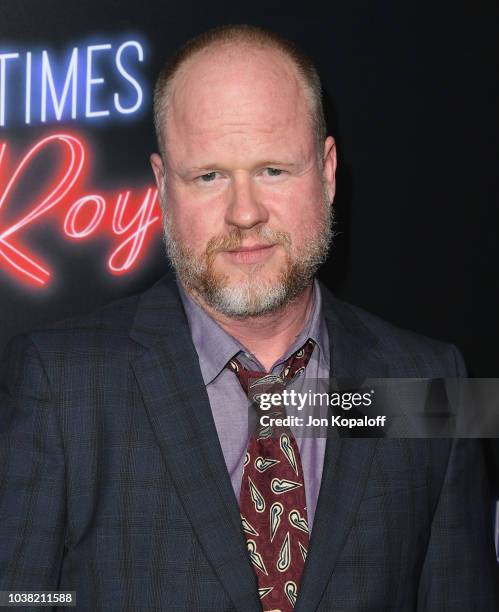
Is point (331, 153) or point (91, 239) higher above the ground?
point (91, 239)

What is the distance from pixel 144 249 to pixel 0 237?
552 mm

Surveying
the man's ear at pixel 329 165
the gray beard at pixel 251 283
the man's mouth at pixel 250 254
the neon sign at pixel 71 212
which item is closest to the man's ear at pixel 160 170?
the gray beard at pixel 251 283

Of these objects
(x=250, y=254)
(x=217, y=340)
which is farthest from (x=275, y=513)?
(x=250, y=254)

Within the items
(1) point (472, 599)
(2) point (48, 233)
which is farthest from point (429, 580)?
(2) point (48, 233)

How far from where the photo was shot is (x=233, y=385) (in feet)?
5.88

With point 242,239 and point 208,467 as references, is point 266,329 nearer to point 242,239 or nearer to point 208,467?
point 242,239

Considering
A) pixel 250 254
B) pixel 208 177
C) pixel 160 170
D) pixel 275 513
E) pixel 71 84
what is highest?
pixel 71 84

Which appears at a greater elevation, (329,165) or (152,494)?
(329,165)

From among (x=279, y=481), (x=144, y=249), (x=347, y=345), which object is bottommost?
(x=279, y=481)

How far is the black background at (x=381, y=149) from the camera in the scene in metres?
3.20

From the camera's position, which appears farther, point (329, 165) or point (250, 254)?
point (329, 165)

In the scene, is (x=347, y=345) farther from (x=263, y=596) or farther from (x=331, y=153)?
(x=263, y=596)

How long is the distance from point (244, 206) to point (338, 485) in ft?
1.94

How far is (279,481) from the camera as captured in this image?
5.61 ft
